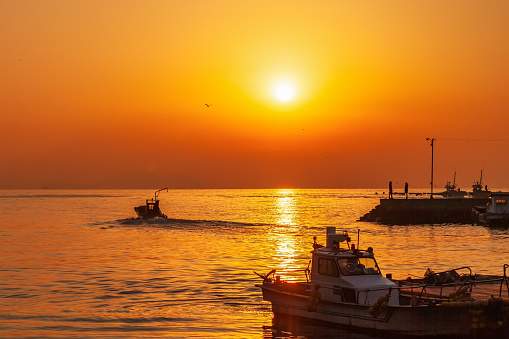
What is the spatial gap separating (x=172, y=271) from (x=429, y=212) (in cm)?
6847

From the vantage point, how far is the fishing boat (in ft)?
77.3

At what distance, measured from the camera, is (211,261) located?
55.2 metres

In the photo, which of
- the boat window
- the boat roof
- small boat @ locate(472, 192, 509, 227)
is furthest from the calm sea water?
the boat roof

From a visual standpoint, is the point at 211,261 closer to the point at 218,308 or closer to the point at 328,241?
the point at 218,308

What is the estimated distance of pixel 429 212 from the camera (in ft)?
347

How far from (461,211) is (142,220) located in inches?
2325

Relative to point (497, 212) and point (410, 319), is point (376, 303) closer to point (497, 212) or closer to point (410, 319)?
point (410, 319)

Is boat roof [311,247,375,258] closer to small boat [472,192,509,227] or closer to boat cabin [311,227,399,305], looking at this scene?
boat cabin [311,227,399,305]

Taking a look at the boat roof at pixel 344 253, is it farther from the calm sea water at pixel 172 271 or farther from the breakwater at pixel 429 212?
the breakwater at pixel 429 212

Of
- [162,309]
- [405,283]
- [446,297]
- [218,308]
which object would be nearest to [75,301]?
[162,309]

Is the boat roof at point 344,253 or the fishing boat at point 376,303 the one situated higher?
the boat roof at point 344,253

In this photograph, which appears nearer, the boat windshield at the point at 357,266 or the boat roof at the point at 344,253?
the boat windshield at the point at 357,266

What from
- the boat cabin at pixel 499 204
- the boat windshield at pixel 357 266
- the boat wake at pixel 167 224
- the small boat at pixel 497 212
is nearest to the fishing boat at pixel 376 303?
the boat windshield at pixel 357 266

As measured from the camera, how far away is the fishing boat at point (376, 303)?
2355 cm
